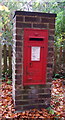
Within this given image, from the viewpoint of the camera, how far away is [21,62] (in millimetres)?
2627

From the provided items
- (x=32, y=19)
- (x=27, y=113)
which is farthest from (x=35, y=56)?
(x=27, y=113)

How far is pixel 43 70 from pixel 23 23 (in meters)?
1.03

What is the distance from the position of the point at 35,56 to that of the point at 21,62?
0.31 m

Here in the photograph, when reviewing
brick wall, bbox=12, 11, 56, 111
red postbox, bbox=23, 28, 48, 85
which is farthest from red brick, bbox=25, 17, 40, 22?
red postbox, bbox=23, 28, 48, 85

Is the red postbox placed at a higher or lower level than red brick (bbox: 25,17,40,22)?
lower

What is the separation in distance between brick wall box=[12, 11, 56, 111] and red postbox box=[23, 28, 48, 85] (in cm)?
8

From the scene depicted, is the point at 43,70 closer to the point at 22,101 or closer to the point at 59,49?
the point at 22,101

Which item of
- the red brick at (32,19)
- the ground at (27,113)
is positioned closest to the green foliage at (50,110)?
the ground at (27,113)

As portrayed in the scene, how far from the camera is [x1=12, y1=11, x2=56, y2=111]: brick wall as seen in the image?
2.53 meters

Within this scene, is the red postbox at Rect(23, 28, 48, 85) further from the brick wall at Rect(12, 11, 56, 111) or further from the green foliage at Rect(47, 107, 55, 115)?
the green foliage at Rect(47, 107, 55, 115)

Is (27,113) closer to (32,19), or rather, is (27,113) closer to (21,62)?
(21,62)

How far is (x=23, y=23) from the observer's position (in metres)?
2.53

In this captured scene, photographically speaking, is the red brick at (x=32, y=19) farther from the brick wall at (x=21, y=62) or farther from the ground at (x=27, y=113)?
the ground at (x=27, y=113)

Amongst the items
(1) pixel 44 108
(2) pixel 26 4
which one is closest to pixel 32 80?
(1) pixel 44 108
